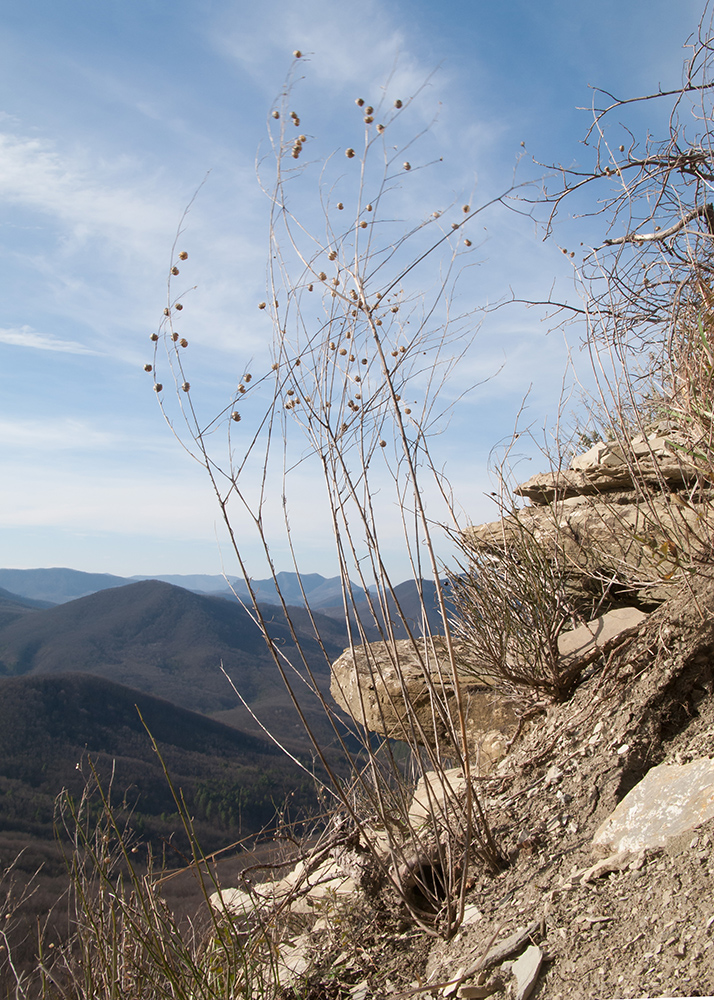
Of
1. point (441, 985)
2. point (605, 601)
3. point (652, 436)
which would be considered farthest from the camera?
point (652, 436)

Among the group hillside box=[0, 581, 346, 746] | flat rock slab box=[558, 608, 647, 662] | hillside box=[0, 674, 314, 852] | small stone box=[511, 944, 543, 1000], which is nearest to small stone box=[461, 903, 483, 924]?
small stone box=[511, 944, 543, 1000]

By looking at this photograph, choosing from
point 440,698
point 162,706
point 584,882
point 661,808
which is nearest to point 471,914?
point 584,882

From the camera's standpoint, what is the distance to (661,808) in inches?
68.5

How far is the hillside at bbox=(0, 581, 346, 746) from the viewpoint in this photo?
64.6 meters

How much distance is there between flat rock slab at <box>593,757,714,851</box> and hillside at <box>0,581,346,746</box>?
171 feet

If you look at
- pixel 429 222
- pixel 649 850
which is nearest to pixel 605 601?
pixel 649 850

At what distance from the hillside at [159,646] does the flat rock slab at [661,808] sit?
5206 centimetres

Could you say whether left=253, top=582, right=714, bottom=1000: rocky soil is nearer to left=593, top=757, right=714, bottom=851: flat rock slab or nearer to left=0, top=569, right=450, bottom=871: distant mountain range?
left=593, top=757, right=714, bottom=851: flat rock slab

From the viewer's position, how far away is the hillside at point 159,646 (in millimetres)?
64562

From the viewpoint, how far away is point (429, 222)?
5.91 feet

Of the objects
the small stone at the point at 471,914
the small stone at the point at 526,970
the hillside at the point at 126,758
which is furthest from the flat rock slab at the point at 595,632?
the hillside at the point at 126,758

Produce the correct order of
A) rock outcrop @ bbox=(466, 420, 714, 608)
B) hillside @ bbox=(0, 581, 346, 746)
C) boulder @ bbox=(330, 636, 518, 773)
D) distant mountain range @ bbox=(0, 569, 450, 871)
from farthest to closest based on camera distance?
1. hillside @ bbox=(0, 581, 346, 746)
2. distant mountain range @ bbox=(0, 569, 450, 871)
3. boulder @ bbox=(330, 636, 518, 773)
4. rock outcrop @ bbox=(466, 420, 714, 608)

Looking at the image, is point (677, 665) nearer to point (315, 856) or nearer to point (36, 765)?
point (315, 856)

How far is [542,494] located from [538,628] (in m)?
1.35
